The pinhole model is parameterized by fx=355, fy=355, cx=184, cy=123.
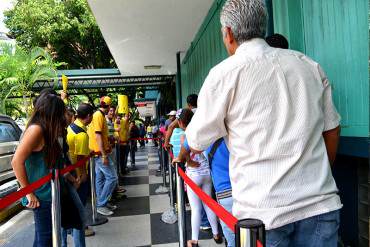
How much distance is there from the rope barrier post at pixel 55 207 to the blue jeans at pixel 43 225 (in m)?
0.04

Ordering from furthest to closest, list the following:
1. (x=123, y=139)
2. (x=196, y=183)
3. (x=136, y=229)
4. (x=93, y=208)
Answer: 1. (x=123, y=139)
2. (x=93, y=208)
3. (x=136, y=229)
4. (x=196, y=183)

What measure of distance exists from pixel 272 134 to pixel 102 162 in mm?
4314

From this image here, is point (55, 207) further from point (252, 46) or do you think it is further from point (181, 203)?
point (252, 46)

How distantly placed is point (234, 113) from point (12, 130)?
20.8 ft

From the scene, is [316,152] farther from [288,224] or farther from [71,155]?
[71,155]

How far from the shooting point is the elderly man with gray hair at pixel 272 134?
1245mm

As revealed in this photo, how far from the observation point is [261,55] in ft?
4.39

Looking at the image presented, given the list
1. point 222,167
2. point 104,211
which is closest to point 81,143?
point 104,211

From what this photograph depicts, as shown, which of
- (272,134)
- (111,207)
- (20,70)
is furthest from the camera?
(20,70)

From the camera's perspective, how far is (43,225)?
2711 mm

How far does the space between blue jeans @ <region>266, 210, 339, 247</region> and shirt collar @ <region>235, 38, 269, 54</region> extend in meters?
0.65

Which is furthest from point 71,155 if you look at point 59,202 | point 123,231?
point 59,202

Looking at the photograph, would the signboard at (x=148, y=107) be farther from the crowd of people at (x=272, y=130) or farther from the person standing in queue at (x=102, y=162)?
the crowd of people at (x=272, y=130)

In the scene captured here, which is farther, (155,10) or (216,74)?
(155,10)
